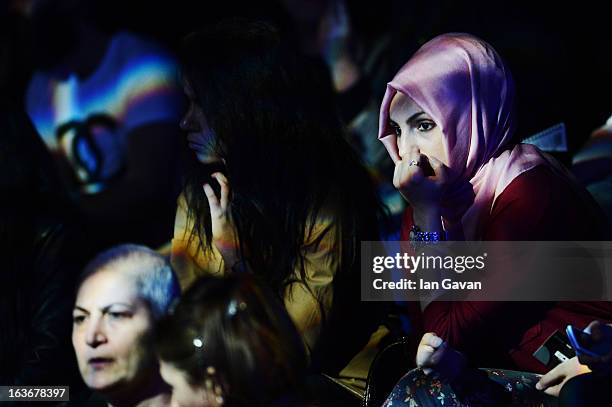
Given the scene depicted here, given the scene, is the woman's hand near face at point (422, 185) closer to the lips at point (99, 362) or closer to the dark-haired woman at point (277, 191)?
the dark-haired woman at point (277, 191)

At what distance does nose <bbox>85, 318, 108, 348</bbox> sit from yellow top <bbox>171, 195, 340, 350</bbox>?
0.24m

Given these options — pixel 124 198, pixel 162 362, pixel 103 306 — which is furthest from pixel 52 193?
pixel 162 362

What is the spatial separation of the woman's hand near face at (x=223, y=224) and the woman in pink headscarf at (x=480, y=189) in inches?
18.1

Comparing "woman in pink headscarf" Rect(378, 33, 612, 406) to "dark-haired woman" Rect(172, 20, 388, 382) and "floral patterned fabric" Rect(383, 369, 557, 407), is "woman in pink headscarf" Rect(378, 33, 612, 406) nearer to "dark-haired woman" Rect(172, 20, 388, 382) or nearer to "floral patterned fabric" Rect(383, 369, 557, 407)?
"floral patterned fabric" Rect(383, 369, 557, 407)

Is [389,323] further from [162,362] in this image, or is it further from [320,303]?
[162,362]

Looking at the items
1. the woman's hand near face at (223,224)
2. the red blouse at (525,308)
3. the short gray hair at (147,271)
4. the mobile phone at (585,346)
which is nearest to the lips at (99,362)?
the short gray hair at (147,271)

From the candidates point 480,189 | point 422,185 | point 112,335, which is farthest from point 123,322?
point 480,189

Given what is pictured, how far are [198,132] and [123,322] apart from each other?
542 millimetres

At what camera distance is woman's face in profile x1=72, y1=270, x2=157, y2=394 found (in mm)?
3055

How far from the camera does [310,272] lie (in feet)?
10.1

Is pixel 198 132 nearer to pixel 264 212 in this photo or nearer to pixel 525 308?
pixel 264 212

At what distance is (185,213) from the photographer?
319 cm

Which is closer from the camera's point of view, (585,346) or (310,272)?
(585,346)

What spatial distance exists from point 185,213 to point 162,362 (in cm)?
43
